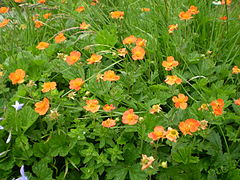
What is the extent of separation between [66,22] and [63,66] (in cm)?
72

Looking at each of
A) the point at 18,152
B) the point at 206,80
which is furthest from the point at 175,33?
the point at 18,152

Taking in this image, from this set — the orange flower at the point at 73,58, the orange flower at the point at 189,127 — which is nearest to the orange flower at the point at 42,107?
the orange flower at the point at 73,58

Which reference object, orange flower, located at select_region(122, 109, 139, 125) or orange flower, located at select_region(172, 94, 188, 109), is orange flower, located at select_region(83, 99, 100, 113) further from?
orange flower, located at select_region(172, 94, 188, 109)

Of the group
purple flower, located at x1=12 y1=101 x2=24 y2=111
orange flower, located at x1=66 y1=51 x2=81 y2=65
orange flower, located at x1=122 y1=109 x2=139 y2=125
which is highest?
orange flower, located at x1=66 y1=51 x2=81 y2=65

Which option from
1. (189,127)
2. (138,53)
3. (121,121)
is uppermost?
(138,53)

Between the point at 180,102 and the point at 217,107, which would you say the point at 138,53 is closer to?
the point at 180,102

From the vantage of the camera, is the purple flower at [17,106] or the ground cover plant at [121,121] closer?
the ground cover plant at [121,121]

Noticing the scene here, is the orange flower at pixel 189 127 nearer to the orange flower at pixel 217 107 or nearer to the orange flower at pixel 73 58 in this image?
the orange flower at pixel 217 107

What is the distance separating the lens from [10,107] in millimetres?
1533

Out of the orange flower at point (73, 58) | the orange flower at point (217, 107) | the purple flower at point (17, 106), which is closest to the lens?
the orange flower at point (217, 107)

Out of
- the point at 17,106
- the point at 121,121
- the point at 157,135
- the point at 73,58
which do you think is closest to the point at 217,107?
the point at 157,135

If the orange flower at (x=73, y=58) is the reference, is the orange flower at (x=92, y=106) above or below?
below

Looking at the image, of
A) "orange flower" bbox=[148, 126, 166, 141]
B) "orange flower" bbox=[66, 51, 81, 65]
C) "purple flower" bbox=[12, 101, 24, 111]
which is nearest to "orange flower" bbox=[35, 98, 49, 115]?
"purple flower" bbox=[12, 101, 24, 111]

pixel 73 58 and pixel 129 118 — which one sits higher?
pixel 73 58
